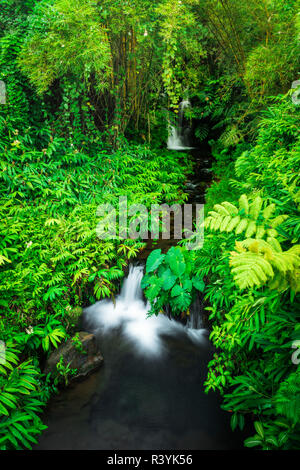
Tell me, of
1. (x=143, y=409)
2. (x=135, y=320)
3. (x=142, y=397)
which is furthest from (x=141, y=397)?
(x=135, y=320)

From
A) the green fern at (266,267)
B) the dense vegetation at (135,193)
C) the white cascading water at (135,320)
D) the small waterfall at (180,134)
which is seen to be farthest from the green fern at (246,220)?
the small waterfall at (180,134)

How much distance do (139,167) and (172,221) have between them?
1.64 m

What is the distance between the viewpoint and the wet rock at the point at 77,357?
300 cm

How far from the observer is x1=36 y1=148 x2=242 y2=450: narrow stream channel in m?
2.50

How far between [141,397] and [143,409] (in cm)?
15

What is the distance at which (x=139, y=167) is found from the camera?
6.29m

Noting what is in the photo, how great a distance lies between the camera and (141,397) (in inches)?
115

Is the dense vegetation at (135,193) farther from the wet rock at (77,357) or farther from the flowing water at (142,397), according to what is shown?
the flowing water at (142,397)

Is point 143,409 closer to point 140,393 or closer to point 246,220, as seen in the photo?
point 140,393

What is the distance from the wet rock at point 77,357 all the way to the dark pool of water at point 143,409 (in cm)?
11

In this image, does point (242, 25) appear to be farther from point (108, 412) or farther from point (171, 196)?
point (108, 412)

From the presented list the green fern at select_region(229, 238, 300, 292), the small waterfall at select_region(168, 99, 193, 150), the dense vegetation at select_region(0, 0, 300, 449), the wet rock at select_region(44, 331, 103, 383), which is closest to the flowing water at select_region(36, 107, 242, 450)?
the wet rock at select_region(44, 331, 103, 383)

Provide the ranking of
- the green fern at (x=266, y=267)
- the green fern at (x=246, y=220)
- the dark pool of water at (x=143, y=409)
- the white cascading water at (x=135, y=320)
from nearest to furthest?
the green fern at (x=266, y=267)
the green fern at (x=246, y=220)
the dark pool of water at (x=143, y=409)
the white cascading water at (x=135, y=320)

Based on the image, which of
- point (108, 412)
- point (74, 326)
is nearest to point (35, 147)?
point (74, 326)
